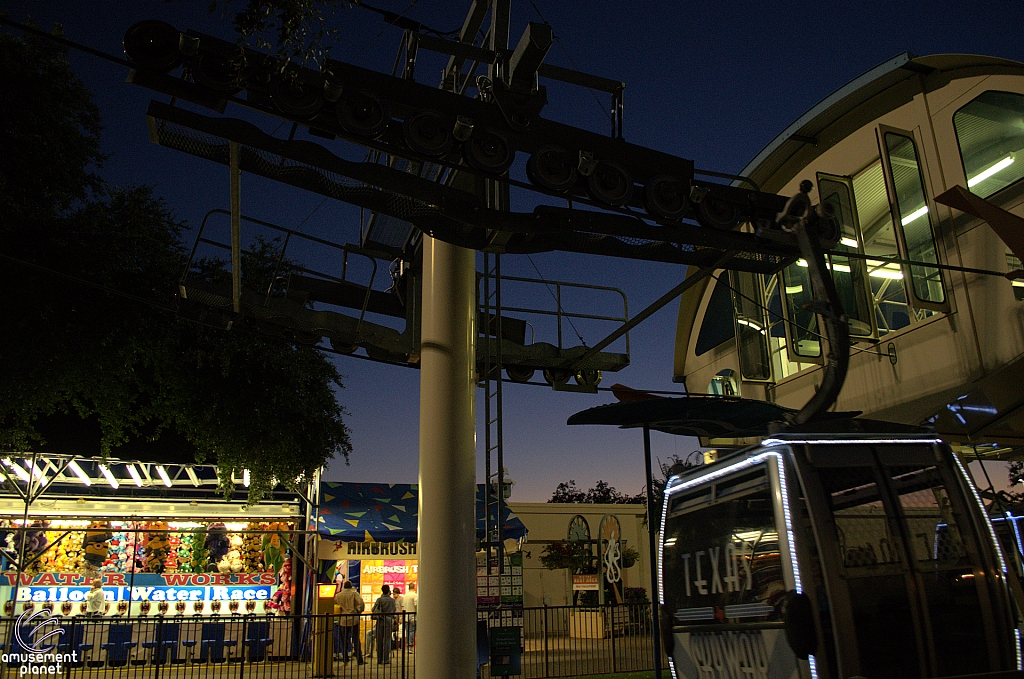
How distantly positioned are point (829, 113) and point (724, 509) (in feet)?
36.5

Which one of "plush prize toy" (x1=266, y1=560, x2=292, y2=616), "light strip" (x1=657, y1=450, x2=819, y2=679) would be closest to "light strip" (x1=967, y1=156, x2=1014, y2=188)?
"light strip" (x1=657, y1=450, x2=819, y2=679)

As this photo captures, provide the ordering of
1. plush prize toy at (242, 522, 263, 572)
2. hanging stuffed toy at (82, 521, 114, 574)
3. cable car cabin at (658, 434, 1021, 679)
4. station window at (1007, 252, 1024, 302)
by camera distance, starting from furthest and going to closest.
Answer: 1. plush prize toy at (242, 522, 263, 572)
2. hanging stuffed toy at (82, 521, 114, 574)
3. station window at (1007, 252, 1024, 302)
4. cable car cabin at (658, 434, 1021, 679)

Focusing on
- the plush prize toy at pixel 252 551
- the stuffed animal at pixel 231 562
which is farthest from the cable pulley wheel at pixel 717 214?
the stuffed animal at pixel 231 562

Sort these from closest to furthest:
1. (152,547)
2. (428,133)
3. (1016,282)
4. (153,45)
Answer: (153,45), (428,133), (1016,282), (152,547)

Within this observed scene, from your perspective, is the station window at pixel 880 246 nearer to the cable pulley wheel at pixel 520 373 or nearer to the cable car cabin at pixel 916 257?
the cable car cabin at pixel 916 257

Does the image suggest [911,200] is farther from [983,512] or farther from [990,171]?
[983,512]

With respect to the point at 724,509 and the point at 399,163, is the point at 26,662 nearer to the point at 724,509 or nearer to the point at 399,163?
the point at 399,163

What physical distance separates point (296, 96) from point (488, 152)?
76.0 inches

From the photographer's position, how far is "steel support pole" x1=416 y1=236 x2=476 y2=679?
28.3ft

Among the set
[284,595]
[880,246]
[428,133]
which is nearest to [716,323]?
[880,246]

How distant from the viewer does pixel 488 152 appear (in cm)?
795

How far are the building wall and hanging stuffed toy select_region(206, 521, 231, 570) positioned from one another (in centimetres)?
959

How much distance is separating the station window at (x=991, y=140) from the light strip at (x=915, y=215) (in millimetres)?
901

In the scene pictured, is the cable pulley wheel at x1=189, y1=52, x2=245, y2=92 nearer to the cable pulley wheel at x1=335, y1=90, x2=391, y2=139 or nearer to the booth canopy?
the cable pulley wheel at x1=335, y1=90, x2=391, y2=139
